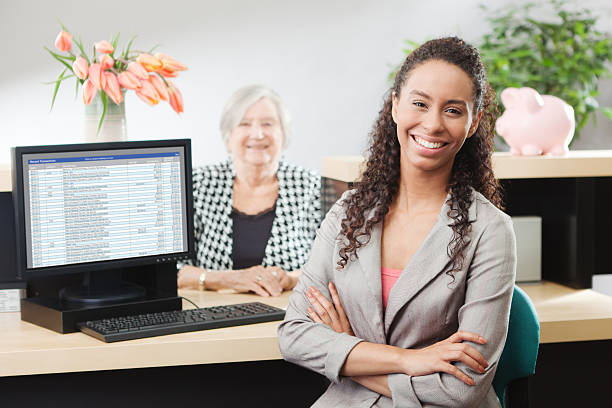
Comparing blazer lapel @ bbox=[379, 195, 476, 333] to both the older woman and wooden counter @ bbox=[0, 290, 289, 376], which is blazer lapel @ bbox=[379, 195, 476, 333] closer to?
wooden counter @ bbox=[0, 290, 289, 376]

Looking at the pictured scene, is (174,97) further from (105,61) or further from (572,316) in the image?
(572,316)

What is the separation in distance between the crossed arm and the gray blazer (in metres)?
0.02

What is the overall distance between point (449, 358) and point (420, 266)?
208 mm

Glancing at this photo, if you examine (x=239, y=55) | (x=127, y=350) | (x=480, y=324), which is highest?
(x=239, y=55)

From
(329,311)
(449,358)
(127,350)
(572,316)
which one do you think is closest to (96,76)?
(127,350)

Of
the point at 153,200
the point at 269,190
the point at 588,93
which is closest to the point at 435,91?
the point at 153,200

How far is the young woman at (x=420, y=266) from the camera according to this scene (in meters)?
1.60

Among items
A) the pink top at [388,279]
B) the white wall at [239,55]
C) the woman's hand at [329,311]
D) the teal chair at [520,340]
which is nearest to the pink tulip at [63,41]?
the woman's hand at [329,311]

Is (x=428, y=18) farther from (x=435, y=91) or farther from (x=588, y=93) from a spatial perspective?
(x=435, y=91)

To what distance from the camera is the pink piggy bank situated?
2441mm

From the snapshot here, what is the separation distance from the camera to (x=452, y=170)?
1783mm

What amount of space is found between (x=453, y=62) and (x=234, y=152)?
59.5 inches

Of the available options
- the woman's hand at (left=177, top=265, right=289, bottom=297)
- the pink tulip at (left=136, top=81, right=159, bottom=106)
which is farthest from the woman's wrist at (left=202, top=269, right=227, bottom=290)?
the pink tulip at (left=136, top=81, right=159, bottom=106)

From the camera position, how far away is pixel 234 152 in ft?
9.98
